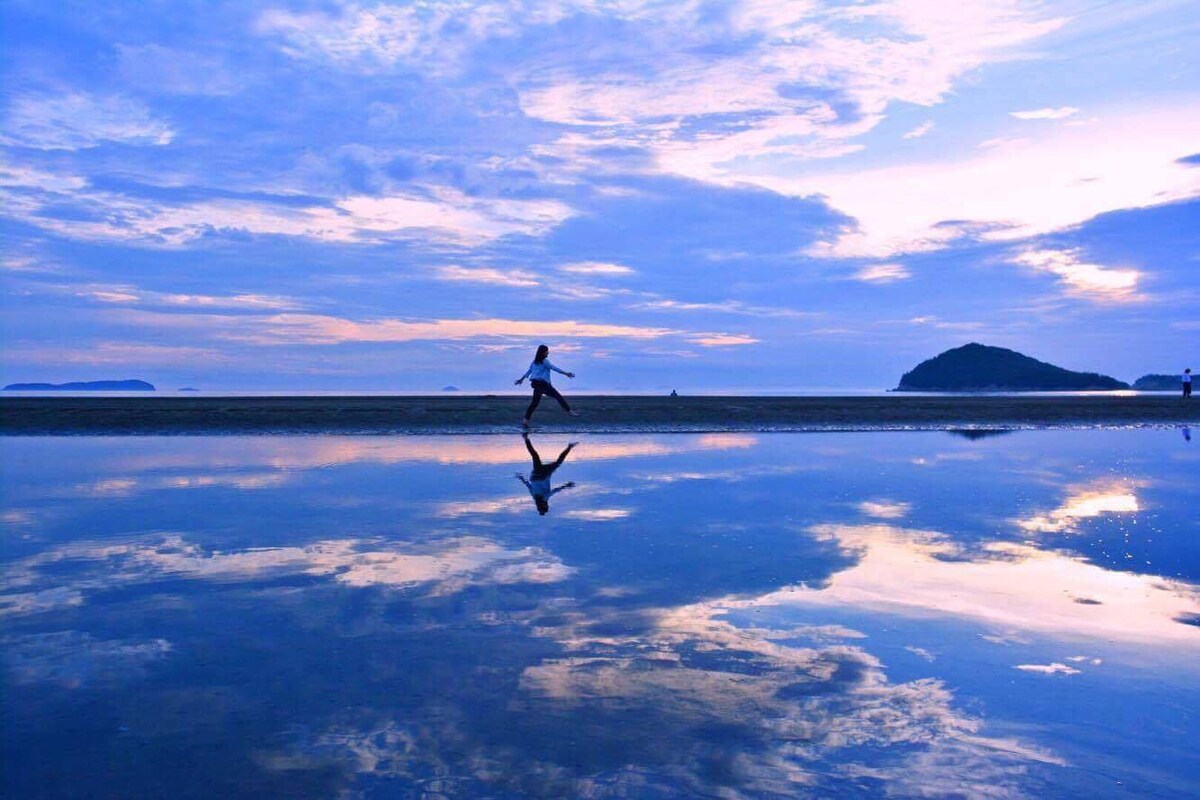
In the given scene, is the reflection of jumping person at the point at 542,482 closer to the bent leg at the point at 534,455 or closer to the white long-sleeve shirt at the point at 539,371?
the bent leg at the point at 534,455

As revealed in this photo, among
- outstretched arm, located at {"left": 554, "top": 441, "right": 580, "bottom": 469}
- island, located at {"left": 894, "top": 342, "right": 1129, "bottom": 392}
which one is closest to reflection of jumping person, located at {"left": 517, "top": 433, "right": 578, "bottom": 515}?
outstretched arm, located at {"left": 554, "top": 441, "right": 580, "bottom": 469}

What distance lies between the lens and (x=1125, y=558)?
28.7 ft

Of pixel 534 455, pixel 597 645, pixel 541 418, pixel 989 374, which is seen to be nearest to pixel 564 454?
pixel 534 455

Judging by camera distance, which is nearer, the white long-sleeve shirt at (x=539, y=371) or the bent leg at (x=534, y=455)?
→ the bent leg at (x=534, y=455)

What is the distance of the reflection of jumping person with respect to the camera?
12062mm

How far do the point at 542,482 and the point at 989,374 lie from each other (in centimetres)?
18564

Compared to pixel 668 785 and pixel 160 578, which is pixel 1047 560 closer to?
pixel 668 785

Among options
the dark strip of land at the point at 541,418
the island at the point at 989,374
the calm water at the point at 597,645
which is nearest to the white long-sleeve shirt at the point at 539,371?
the dark strip of land at the point at 541,418

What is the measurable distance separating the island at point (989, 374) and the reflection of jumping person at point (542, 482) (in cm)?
16625

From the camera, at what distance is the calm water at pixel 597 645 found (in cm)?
406

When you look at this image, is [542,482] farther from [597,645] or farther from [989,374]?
[989,374]

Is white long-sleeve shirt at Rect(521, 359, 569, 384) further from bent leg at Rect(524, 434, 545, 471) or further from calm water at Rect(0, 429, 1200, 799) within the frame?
calm water at Rect(0, 429, 1200, 799)

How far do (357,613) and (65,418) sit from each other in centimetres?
2838

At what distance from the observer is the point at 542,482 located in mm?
14133
